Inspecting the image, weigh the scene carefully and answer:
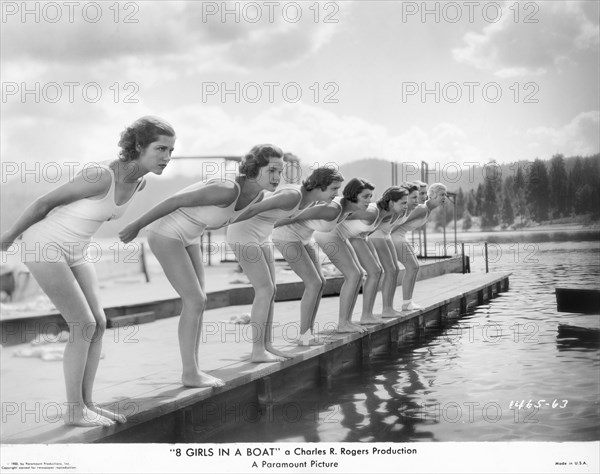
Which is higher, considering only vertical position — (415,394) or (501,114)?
(501,114)

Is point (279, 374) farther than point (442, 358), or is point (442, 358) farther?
point (442, 358)

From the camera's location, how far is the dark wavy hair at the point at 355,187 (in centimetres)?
504

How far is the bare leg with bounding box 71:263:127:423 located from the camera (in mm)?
2881

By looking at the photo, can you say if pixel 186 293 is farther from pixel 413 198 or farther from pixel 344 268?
pixel 413 198

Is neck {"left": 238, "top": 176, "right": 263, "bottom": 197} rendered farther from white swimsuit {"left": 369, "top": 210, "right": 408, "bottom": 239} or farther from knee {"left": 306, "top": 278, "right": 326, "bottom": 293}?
white swimsuit {"left": 369, "top": 210, "right": 408, "bottom": 239}

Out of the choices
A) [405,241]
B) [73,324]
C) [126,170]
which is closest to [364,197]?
[405,241]

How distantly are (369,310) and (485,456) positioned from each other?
192 cm

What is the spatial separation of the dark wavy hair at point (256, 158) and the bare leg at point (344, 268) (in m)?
1.41

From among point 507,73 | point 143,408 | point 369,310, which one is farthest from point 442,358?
point 143,408

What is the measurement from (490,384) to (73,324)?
9.44ft

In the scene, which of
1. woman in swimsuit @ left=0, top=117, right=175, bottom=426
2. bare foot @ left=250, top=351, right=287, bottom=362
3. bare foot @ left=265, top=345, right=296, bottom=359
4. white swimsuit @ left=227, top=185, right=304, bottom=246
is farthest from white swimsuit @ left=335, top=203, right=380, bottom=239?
woman in swimsuit @ left=0, top=117, right=175, bottom=426

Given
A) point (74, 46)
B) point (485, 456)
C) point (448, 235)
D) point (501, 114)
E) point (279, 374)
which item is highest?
point (74, 46)

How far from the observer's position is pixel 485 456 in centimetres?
377

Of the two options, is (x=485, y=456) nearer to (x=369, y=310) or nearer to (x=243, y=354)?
(x=243, y=354)
